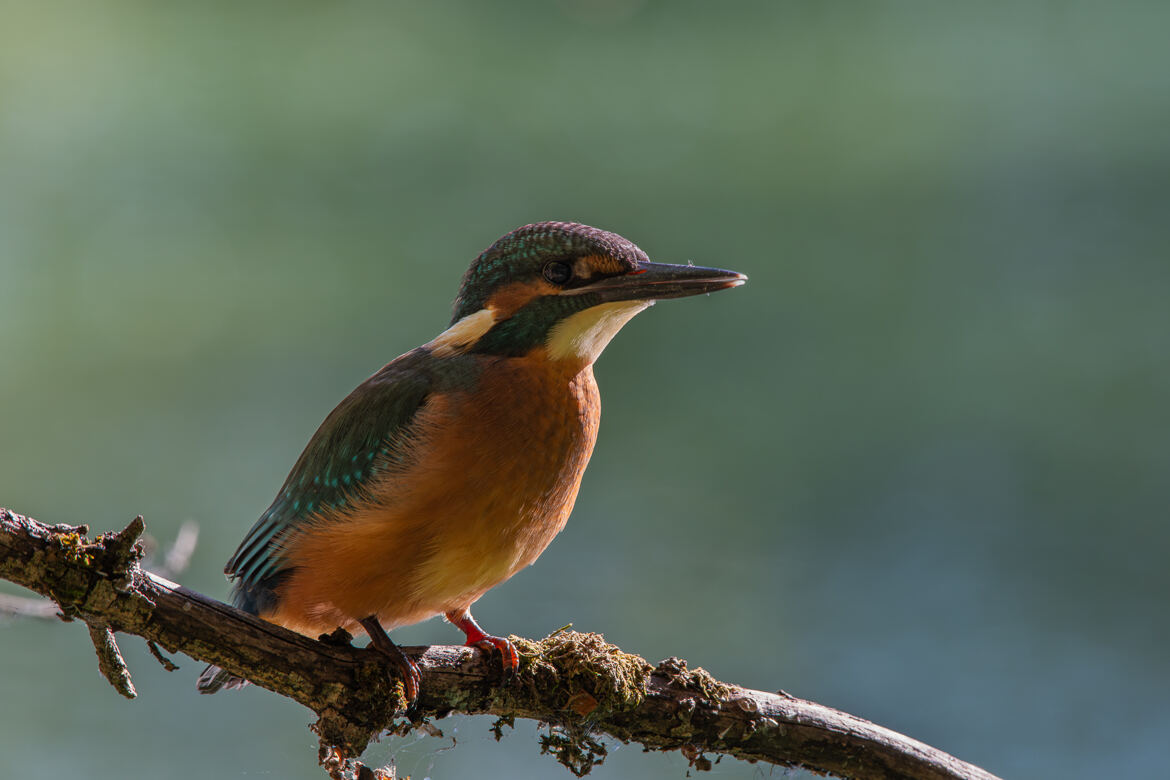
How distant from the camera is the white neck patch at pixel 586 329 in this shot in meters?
2.42

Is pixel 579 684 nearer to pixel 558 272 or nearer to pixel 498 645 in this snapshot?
pixel 498 645

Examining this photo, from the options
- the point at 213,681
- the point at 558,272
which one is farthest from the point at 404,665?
the point at 558,272

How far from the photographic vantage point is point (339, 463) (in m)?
2.43

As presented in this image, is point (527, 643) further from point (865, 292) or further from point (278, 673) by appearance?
point (865, 292)

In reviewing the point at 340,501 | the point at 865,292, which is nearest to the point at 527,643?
the point at 340,501

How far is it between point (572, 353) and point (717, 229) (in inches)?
128

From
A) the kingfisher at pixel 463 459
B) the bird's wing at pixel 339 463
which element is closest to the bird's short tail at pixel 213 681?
the kingfisher at pixel 463 459

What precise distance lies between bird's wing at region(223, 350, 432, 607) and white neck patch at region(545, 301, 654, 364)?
310mm

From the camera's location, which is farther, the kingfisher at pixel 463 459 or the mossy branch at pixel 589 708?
the kingfisher at pixel 463 459

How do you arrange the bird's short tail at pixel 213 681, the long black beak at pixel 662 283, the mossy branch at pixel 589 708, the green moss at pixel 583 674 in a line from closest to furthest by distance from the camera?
the mossy branch at pixel 589 708 < the green moss at pixel 583 674 < the long black beak at pixel 662 283 < the bird's short tail at pixel 213 681

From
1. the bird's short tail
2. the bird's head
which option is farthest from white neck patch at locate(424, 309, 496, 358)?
the bird's short tail

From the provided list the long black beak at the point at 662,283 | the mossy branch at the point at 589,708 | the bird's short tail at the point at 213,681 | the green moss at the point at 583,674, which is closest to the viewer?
the mossy branch at the point at 589,708

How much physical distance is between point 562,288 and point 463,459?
0.45 metres

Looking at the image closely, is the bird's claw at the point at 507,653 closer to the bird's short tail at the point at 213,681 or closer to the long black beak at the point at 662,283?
the bird's short tail at the point at 213,681
